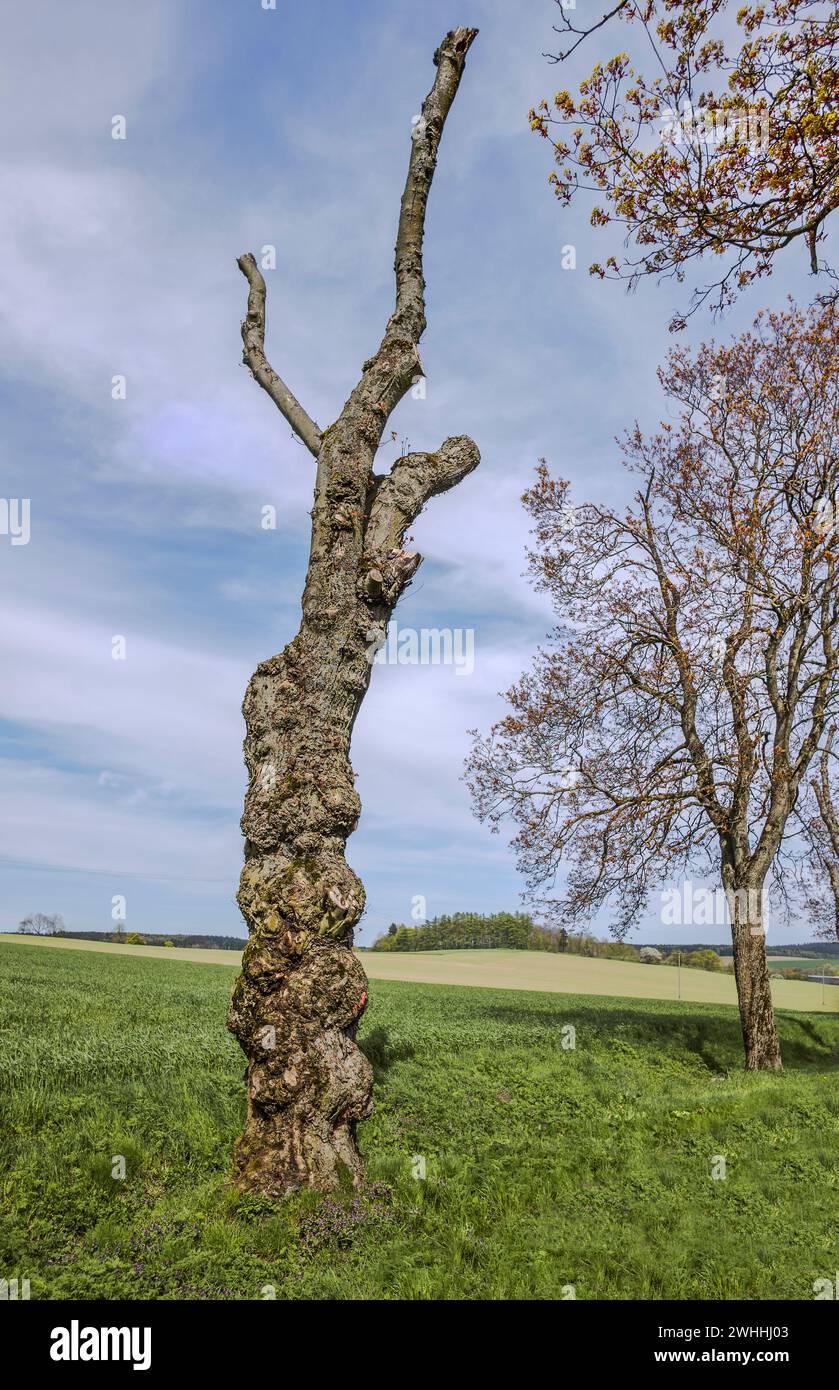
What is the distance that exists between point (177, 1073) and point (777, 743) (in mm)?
14001

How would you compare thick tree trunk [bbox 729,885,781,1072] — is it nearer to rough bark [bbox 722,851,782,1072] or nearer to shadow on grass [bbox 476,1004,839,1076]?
rough bark [bbox 722,851,782,1072]

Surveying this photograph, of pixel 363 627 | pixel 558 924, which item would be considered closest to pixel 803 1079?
pixel 558 924

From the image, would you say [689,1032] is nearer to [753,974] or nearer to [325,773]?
[753,974]

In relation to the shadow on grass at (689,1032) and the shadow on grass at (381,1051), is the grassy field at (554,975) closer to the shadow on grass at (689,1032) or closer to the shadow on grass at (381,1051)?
the shadow on grass at (689,1032)

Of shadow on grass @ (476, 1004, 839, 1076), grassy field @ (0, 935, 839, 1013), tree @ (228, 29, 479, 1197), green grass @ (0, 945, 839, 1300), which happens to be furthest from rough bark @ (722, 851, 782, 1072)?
Answer: grassy field @ (0, 935, 839, 1013)

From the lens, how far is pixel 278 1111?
719 centimetres

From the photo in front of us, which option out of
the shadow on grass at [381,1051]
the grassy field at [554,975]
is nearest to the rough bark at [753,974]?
the shadow on grass at [381,1051]

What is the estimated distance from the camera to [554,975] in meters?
44.3

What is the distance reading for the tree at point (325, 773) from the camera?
721 cm

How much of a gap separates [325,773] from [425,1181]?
3991 mm

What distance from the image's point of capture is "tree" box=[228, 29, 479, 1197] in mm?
7215

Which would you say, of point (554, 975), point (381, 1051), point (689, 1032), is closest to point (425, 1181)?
point (381, 1051)
